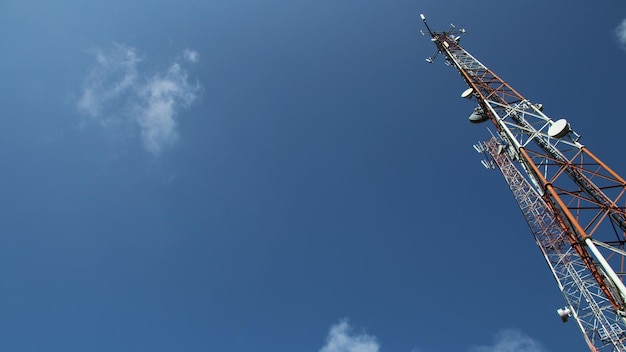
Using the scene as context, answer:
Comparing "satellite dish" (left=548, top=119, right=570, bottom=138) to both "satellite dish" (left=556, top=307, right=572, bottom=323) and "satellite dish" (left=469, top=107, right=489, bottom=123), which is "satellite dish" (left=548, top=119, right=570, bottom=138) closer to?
"satellite dish" (left=469, top=107, right=489, bottom=123)

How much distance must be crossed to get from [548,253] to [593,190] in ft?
70.4

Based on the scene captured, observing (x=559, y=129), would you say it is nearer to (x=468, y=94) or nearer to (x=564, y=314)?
(x=468, y=94)

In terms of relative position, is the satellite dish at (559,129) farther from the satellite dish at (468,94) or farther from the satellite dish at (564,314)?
the satellite dish at (564,314)

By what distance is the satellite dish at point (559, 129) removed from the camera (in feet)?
61.7

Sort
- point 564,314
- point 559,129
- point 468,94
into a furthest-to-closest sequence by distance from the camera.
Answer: point 564,314 < point 468,94 < point 559,129

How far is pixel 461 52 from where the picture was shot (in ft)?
99.3

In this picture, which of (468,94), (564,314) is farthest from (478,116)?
(564,314)

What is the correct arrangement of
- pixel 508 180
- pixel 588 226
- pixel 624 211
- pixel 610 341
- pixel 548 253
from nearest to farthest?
pixel 588 226 → pixel 624 211 → pixel 610 341 → pixel 548 253 → pixel 508 180

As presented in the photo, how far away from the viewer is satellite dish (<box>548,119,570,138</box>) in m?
18.8

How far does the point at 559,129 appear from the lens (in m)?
19.0

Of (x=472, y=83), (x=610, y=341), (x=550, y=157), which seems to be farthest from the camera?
(x=610, y=341)

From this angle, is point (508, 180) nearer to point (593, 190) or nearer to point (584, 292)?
point (584, 292)

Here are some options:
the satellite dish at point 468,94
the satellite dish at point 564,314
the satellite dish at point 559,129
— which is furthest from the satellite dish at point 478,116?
the satellite dish at point 564,314

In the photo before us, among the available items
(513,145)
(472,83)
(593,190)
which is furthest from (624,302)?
(472,83)
